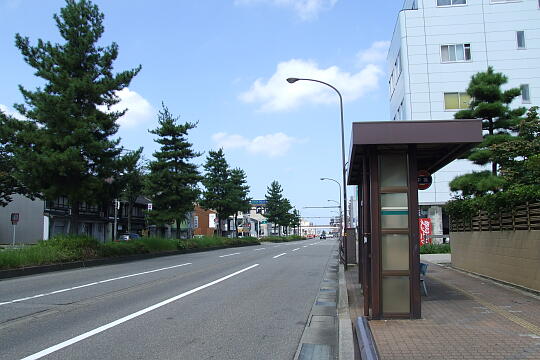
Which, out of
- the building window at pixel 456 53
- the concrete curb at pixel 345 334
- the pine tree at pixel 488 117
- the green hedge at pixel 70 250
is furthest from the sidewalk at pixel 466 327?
the building window at pixel 456 53

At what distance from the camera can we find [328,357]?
20.7 feet

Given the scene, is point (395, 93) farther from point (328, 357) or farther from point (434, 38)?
point (328, 357)

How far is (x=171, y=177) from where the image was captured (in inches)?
1382

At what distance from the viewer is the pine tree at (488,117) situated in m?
15.4

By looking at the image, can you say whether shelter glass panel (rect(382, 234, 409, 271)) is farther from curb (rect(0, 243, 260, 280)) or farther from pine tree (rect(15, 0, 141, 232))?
pine tree (rect(15, 0, 141, 232))

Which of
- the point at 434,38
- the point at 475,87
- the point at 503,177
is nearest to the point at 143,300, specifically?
the point at 503,177

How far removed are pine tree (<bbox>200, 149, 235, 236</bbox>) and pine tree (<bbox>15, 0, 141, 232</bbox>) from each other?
82.8 feet

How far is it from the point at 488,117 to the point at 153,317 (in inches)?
525

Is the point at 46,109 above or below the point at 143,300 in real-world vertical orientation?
above

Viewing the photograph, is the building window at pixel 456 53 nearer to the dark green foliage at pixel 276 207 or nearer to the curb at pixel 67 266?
the curb at pixel 67 266

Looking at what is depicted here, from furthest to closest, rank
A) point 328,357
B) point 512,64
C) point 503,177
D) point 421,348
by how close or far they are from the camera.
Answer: point 512,64
point 503,177
point 328,357
point 421,348

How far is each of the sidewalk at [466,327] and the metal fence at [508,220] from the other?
152 cm

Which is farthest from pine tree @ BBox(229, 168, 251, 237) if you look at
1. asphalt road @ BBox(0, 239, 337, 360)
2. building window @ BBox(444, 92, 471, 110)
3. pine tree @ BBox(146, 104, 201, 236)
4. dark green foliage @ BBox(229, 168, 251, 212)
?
asphalt road @ BBox(0, 239, 337, 360)

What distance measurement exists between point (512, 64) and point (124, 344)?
35.0m
